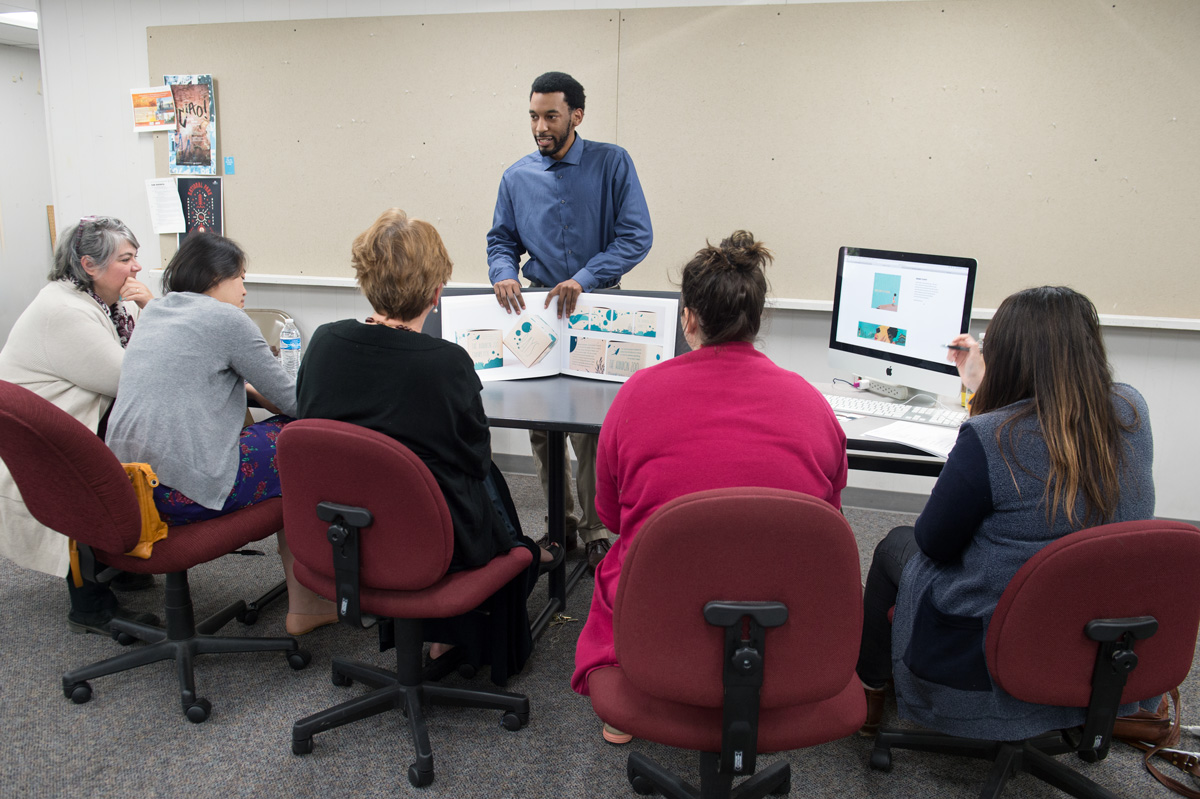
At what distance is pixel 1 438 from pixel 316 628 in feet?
3.33

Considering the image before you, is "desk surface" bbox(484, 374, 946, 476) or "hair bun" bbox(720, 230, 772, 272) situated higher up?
"hair bun" bbox(720, 230, 772, 272)

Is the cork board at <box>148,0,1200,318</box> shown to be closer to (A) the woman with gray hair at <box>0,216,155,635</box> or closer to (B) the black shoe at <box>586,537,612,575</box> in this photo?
(B) the black shoe at <box>586,537,612,575</box>

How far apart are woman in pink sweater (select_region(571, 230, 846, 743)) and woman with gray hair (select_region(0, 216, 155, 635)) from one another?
5.13 feet

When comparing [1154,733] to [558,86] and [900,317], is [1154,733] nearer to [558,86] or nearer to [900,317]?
[900,317]

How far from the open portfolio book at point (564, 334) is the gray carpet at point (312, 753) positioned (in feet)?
2.81

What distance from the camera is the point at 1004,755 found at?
1595mm

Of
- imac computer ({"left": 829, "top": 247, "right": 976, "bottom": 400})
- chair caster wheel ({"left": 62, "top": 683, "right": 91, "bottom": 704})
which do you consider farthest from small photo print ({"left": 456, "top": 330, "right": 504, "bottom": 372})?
chair caster wheel ({"left": 62, "top": 683, "right": 91, "bottom": 704})

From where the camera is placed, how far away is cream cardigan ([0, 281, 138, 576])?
2.06 m

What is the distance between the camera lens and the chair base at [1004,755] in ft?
5.09

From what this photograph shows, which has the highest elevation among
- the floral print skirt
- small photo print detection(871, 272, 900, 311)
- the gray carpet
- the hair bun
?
the hair bun

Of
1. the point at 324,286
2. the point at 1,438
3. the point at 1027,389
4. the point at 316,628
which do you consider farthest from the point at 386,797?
the point at 324,286

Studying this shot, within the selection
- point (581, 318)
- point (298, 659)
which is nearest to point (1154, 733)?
point (581, 318)

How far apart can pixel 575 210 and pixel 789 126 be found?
3.47 ft

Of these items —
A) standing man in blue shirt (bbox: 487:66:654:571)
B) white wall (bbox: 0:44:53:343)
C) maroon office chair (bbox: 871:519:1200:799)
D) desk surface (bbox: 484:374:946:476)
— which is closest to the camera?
maroon office chair (bbox: 871:519:1200:799)
